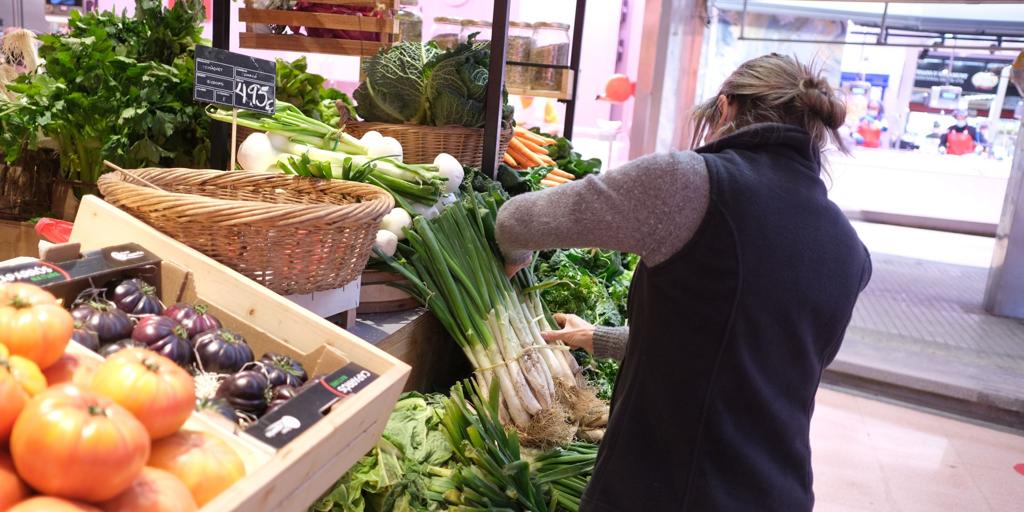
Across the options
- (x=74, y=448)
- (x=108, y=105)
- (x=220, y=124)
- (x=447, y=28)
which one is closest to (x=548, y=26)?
(x=447, y=28)

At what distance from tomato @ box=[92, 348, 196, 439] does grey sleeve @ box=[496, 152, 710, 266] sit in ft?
2.49

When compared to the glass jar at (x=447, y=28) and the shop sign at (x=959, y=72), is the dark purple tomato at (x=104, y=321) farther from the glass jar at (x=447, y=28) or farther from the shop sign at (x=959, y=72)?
the shop sign at (x=959, y=72)

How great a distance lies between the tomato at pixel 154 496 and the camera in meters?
0.84

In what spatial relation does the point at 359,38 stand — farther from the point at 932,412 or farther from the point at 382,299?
the point at 932,412

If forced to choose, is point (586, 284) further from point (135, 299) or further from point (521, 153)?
point (135, 299)

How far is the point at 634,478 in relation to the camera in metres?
1.52

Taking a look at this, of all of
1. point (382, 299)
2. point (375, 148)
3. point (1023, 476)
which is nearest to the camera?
point (382, 299)

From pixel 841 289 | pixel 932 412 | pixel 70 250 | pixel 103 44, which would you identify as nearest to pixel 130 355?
pixel 70 250

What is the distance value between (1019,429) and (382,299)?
449 cm

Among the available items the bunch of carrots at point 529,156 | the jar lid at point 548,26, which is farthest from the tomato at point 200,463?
the jar lid at point 548,26

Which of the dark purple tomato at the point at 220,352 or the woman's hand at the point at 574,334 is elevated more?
the dark purple tomato at the point at 220,352

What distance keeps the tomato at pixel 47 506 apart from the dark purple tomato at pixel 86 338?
44 cm

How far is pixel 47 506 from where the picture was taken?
2.55 feet

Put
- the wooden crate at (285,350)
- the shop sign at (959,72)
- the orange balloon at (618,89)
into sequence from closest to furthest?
the wooden crate at (285,350), the orange balloon at (618,89), the shop sign at (959,72)
